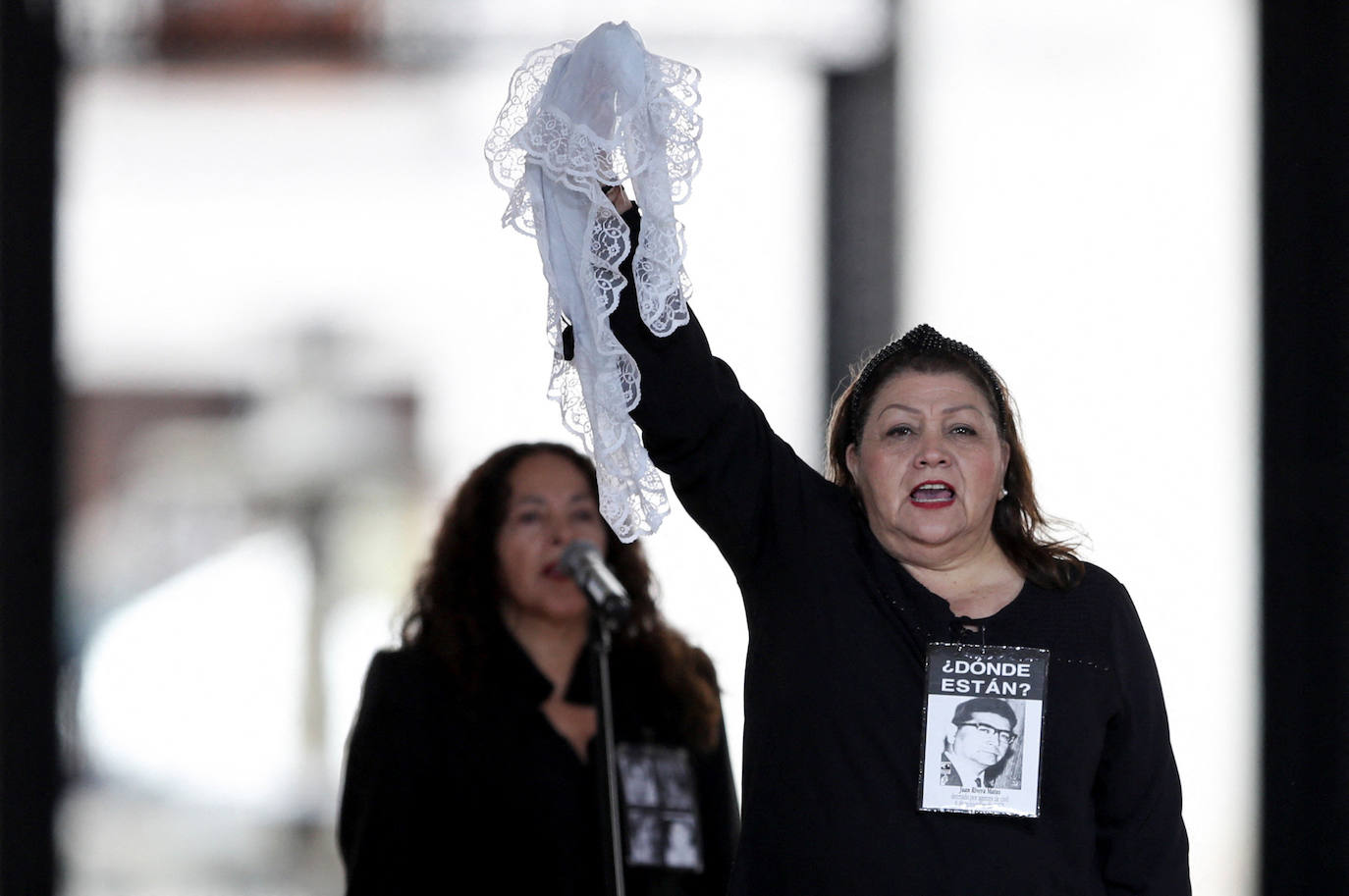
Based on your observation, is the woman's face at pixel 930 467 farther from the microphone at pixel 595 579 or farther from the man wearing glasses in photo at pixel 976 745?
the microphone at pixel 595 579

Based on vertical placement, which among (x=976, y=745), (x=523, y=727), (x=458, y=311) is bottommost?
(x=523, y=727)

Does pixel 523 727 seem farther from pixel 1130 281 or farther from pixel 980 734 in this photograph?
pixel 1130 281

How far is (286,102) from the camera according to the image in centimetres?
407

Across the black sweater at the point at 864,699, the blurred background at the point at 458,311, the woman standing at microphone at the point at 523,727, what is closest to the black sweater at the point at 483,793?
the woman standing at microphone at the point at 523,727

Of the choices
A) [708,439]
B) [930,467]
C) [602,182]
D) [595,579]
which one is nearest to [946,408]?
[930,467]

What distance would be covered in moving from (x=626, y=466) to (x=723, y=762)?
112 centimetres

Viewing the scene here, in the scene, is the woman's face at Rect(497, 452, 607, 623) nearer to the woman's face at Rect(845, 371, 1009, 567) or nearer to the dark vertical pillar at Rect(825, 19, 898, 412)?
the woman's face at Rect(845, 371, 1009, 567)

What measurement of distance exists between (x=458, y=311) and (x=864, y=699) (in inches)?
98.1

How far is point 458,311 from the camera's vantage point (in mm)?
4012

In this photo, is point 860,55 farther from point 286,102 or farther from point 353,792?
point 353,792

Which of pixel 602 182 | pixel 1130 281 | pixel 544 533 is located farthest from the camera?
pixel 1130 281

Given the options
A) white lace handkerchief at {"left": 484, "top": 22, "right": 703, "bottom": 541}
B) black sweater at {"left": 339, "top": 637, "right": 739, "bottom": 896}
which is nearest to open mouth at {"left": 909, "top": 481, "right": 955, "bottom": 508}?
white lace handkerchief at {"left": 484, "top": 22, "right": 703, "bottom": 541}

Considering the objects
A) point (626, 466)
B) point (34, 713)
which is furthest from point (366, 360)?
point (626, 466)
